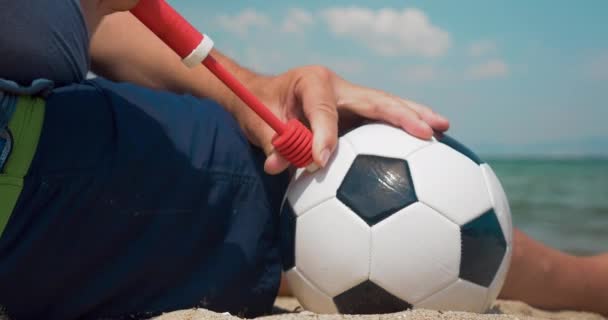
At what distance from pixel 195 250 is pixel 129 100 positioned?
34 centimetres

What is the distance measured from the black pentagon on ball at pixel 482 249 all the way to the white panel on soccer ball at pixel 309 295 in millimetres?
270

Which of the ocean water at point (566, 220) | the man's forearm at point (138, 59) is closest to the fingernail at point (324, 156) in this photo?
the man's forearm at point (138, 59)

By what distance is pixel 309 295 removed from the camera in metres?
1.47

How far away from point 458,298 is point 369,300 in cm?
18

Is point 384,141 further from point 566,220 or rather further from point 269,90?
point 566,220

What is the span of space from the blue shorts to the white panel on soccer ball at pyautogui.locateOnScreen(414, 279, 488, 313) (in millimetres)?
389

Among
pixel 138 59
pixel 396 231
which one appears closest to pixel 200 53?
pixel 396 231

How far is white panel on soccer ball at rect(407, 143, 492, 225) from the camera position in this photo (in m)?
1.39

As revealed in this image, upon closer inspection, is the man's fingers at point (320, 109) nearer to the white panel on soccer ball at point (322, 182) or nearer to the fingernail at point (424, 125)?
the white panel on soccer ball at point (322, 182)

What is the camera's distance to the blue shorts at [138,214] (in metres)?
1.25

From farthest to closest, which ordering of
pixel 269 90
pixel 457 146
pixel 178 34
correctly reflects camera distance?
1. pixel 269 90
2. pixel 457 146
3. pixel 178 34

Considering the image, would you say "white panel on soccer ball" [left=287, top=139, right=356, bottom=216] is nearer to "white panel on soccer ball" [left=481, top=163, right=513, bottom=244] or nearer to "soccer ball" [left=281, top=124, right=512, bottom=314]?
"soccer ball" [left=281, top=124, right=512, bottom=314]

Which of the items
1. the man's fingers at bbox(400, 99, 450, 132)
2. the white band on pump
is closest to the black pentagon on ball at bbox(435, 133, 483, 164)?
the man's fingers at bbox(400, 99, 450, 132)

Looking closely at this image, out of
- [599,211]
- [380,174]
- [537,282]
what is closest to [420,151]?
[380,174]
